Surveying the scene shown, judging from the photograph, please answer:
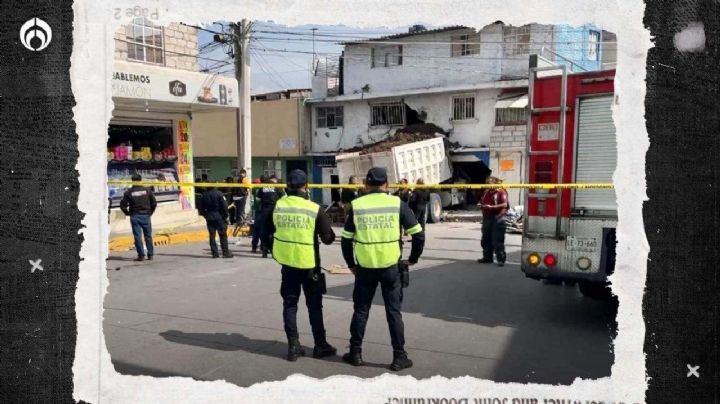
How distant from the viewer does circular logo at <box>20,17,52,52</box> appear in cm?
287

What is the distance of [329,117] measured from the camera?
85.6ft

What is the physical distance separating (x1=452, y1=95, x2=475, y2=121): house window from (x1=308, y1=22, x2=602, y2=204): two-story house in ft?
0.14

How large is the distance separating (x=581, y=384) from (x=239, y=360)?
9.11ft

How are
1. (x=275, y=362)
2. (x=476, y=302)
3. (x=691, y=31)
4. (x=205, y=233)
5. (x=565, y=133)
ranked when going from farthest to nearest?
1. (x=205, y=233)
2. (x=476, y=302)
3. (x=565, y=133)
4. (x=275, y=362)
5. (x=691, y=31)

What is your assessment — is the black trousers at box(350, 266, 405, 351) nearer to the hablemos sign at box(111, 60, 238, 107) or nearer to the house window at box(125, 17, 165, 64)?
the hablemos sign at box(111, 60, 238, 107)

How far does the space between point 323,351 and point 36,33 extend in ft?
10.6

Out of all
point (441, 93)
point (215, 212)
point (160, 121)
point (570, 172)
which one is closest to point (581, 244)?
point (570, 172)

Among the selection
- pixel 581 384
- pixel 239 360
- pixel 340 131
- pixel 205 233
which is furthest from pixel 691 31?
pixel 340 131

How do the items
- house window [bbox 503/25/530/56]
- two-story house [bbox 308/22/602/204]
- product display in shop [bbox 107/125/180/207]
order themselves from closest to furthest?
product display in shop [bbox 107/125/180/207], house window [bbox 503/25/530/56], two-story house [bbox 308/22/602/204]

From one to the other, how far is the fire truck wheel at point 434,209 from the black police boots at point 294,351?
43.0 feet

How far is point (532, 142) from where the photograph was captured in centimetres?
495

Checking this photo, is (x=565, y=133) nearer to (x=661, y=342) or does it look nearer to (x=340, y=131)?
(x=661, y=342)

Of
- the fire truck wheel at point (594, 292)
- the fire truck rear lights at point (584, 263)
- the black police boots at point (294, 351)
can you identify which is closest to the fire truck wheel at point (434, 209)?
the fire truck wheel at point (594, 292)

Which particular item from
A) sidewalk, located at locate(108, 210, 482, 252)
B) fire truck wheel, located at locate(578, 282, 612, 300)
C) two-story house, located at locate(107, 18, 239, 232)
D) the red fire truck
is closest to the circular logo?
the red fire truck
